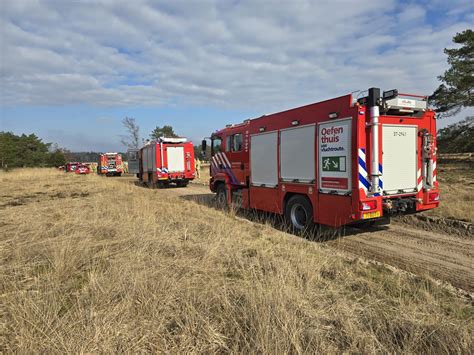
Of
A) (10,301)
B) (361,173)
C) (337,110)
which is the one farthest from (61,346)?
(337,110)

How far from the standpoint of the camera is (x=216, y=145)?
486 inches

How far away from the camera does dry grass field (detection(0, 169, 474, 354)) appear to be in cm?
269

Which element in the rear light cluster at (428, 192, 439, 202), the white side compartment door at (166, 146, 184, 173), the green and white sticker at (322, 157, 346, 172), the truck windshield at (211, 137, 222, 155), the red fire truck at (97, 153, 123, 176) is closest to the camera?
the green and white sticker at (322, 157, 346, 172)

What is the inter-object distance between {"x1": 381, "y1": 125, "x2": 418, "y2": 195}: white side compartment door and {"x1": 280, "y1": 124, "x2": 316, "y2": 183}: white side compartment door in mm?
1496

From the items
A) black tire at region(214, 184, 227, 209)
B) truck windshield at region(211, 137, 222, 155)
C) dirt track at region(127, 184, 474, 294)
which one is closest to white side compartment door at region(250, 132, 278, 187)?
black tire at region(214, 184, 227, 209)

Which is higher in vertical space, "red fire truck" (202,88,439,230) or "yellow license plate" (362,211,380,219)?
"red fire truck" (202,88,439,230)

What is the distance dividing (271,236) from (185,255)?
236 cm

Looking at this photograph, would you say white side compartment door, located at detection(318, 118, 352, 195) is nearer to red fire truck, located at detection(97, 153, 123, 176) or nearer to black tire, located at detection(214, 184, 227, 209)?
black tire, located at detection(214, 184, 227, 209)

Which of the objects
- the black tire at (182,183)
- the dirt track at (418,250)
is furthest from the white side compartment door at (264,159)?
the black tire at (182,183)

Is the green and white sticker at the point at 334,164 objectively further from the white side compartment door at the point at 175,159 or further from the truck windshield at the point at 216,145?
the white side compartment door at the point at 175,159

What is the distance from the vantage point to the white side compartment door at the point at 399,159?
22.3 ft

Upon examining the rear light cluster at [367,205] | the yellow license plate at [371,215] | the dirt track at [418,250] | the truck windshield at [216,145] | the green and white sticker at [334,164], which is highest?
the truck windshield at [216,145]

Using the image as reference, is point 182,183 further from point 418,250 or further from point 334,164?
point 418,250

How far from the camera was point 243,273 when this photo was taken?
14.1 feet
